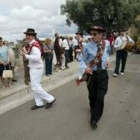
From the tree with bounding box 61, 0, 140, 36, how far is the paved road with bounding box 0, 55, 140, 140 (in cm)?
1881

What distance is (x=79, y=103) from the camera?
22.3 feet

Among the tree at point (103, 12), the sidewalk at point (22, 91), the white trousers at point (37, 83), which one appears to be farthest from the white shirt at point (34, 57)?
the tree at point (103, 12)

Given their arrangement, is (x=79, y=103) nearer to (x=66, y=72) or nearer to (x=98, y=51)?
(x=98, y=51)

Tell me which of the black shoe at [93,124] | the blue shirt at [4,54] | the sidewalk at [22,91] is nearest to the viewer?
the black shoe at [93,124]

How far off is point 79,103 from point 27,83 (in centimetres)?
296

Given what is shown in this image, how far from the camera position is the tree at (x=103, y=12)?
2525 centimetres

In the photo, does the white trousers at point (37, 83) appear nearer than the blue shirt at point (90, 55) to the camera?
No

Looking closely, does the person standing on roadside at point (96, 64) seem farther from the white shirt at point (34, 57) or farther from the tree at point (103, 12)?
the tree at point (103, 12)

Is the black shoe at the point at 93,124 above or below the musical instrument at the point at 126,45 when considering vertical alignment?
below

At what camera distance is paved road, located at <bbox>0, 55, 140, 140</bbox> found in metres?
4.80

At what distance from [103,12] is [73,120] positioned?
21249 mm

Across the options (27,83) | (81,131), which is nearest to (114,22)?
(27,83)

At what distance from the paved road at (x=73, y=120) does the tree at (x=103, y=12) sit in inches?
741

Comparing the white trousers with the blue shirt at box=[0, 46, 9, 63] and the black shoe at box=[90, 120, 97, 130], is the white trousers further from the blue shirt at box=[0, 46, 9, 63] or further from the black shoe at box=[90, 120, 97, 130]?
the blue shirt at box=[0, 46, 9, 63]
